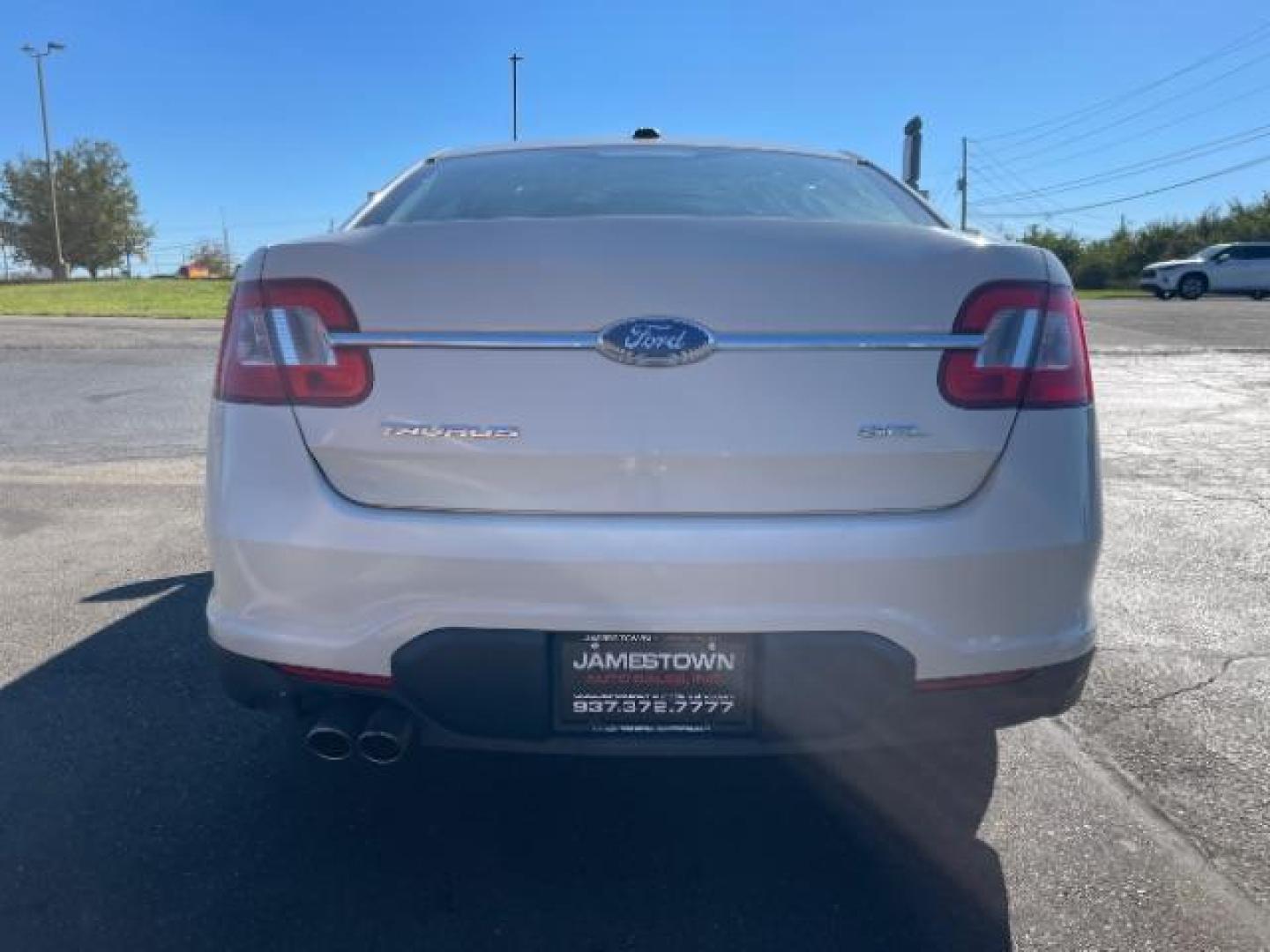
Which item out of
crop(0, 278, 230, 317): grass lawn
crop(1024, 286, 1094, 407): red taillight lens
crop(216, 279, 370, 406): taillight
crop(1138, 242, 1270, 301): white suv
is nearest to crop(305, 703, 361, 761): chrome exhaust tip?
crop(216, 279, 370, 406): taillight

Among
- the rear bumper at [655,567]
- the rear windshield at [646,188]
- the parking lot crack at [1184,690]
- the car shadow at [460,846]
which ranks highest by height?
the rear windshield at [646,188]

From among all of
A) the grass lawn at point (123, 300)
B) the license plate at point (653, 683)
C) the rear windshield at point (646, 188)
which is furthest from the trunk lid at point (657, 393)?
the grass lawn at point (123, 300)

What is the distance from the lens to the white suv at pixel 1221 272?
120ft

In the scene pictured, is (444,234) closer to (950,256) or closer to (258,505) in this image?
(258,505)

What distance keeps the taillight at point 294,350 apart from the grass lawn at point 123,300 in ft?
70.5

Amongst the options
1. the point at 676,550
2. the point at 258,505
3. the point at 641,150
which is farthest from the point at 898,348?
the point at 641,150

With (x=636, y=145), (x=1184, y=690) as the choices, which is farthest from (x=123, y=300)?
(x=1184, y=690)

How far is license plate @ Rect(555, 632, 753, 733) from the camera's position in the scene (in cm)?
207

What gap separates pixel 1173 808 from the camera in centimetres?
269

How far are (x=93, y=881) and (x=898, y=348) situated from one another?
2003 mm

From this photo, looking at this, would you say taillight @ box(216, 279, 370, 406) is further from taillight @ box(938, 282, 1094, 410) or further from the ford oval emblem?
taillight @ box(938, 282, 1094, 410)

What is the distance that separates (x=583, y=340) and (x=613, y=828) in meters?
1.24

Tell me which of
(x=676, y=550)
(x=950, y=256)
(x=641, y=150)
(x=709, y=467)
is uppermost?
(x=641, y=150)

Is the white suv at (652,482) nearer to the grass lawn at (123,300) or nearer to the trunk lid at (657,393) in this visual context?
the trunk lid at (657,393)
